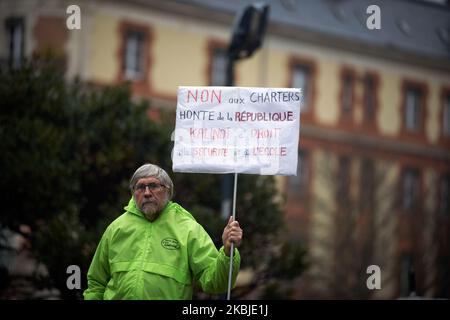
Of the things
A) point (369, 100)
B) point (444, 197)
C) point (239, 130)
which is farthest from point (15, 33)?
point (239, 130)

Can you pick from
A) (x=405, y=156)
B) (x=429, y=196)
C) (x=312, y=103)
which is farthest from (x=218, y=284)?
(x=405, y=156)

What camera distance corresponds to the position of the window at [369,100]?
5454cm

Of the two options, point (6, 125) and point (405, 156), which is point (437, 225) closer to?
point (405, 156)

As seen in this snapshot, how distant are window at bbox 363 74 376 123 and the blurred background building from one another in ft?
0.17

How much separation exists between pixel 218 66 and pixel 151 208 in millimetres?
41373

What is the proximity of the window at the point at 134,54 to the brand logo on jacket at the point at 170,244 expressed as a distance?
3852 centimetres

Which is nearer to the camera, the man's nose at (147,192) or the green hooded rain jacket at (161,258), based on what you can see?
the green hooded rain jacket at (161,258)

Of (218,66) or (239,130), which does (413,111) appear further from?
(239,130)

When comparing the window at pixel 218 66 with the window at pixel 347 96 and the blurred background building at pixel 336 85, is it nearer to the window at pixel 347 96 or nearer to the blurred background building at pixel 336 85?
the blurred background building at pixel 336 85

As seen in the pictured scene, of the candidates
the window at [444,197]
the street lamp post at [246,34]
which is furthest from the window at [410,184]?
the street lamp post at [246,34]

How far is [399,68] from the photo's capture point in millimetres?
55156

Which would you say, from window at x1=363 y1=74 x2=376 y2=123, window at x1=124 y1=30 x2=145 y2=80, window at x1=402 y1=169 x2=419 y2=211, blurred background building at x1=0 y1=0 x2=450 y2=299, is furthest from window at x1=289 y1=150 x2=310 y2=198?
window at x1=124 y1=30 x2=145 y2=80

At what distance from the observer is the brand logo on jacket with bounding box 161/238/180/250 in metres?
8.58

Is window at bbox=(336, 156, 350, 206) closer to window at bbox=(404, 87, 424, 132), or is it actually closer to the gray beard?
window at bbox=(404, 87, 424, 132)
